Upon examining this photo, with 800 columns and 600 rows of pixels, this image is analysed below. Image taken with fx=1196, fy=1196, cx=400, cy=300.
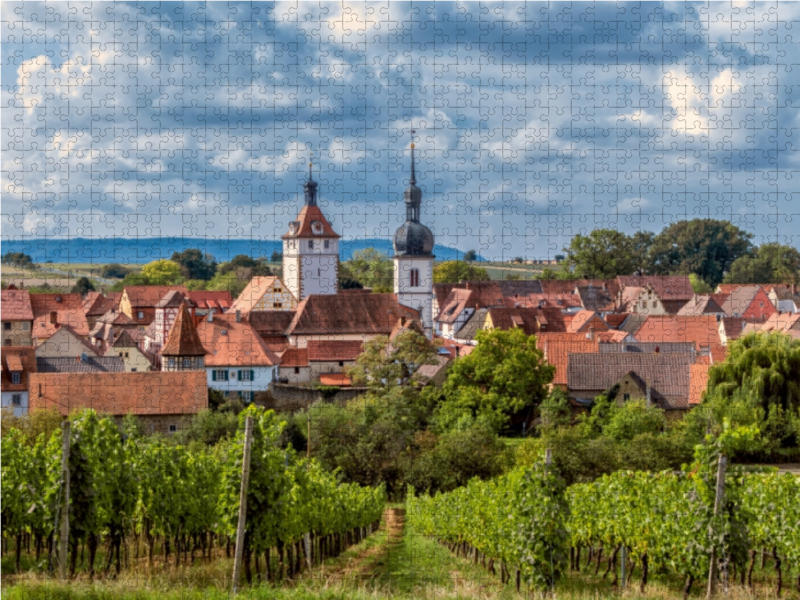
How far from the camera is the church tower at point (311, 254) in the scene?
91.1 m

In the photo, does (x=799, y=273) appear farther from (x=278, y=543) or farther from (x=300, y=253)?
(x=278, y=543)

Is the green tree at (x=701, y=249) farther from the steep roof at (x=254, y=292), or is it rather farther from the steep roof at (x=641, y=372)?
the steep roof at (x=641, y=372)

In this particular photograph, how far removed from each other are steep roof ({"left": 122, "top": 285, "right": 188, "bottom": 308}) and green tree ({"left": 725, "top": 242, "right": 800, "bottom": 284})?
49.2 metres

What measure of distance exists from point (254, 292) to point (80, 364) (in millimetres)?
31303

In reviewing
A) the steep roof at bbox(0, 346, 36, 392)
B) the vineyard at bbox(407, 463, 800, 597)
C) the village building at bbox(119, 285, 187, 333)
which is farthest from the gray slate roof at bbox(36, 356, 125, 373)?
the vineyard at bbox(407, 463, 800, 597)

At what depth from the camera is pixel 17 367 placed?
156 feet

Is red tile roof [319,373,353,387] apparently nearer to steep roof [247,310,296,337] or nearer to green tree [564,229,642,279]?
steep roof [247,310,296,337]

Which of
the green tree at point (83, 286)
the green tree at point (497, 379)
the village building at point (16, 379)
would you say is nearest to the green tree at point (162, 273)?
the green tree at point (83, 286)

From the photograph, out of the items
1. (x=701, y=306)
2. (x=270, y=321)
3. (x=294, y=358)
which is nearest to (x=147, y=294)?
(x=270, y=321)

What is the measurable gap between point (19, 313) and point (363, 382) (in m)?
19.5

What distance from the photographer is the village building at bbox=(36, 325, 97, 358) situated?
5712 cm

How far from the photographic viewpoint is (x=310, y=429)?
4619cm

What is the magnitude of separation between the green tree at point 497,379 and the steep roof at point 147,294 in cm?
2486

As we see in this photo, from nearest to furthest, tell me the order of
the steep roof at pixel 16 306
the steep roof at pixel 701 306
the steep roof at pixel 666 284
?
the steep roof at pixel 16 306 < the steep roof at pixel 701 306 < the steep roof at pixel 666 284
